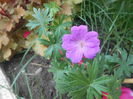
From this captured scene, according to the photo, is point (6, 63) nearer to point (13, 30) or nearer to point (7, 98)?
point (13, 30)

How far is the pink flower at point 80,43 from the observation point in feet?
3.99

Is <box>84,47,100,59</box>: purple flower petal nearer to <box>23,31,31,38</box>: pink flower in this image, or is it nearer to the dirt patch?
the dirt patch

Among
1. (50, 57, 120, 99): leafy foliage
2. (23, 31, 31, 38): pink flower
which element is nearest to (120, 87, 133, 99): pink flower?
(50, 57, 120, 99): leafy foliage

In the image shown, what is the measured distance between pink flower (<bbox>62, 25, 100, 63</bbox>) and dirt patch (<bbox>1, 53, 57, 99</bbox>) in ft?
1.25

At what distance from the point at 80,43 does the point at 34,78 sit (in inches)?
21.3

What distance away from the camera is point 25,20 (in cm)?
187

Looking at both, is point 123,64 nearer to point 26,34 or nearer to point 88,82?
point 88,82

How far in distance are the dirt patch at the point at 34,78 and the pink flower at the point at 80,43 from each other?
15.0 inches

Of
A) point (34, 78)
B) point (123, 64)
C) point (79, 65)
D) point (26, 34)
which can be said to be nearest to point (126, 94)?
point (123, 64)

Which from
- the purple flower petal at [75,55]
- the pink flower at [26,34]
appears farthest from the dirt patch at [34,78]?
the purple flower petal at [75,55]

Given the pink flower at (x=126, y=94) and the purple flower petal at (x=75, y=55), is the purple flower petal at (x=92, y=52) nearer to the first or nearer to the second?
the purple flower petal at (x=75, y=55)

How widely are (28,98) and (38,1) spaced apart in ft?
1.77

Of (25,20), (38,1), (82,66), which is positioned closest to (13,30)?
(25,20)

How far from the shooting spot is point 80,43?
1247 mm
